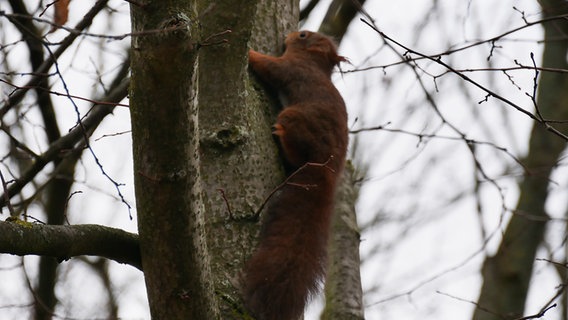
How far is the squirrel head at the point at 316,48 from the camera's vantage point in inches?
152

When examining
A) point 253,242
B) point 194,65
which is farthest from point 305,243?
point 194,65

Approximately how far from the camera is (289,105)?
3664mm

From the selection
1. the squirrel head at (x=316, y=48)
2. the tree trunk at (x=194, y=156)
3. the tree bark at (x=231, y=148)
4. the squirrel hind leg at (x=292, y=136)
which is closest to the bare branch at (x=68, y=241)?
the tree trunk at (x=194, y=156)

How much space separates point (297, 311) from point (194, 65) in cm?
108

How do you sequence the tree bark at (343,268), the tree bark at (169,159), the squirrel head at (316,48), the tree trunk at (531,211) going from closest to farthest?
the tree bark at (169,159) → the tree bark at (343,268) → the squirrel head at (316,48) → the tree trunk at (531,211)

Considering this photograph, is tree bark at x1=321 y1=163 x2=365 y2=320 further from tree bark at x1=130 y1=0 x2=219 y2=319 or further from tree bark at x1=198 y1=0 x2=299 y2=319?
tree bark at x1=130 y1=0 x2=219 y2=319

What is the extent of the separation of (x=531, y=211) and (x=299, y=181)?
246 centimetres

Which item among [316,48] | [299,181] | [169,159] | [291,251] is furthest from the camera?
[316,48]

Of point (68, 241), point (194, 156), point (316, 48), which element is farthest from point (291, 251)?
point (316, 48)

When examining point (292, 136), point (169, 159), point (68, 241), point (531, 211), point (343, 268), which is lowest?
point (68, 241)

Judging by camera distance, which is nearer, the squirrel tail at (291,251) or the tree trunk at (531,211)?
the squirrel tail at (291,251)

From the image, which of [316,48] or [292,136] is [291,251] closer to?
[292,136]

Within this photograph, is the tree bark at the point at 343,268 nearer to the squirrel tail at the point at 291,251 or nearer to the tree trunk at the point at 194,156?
the squirrel tail at the point at 291,251

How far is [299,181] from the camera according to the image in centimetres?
319
